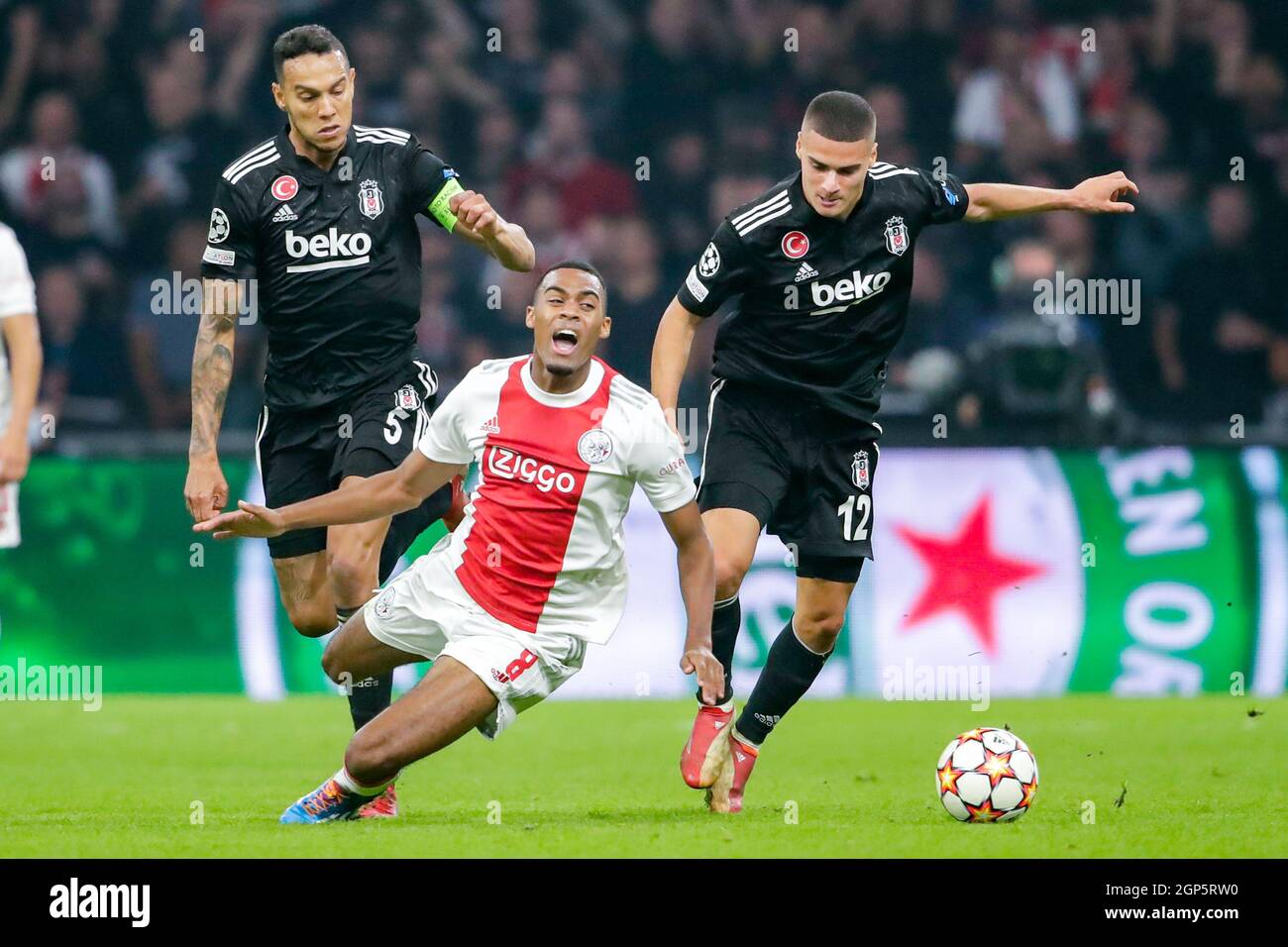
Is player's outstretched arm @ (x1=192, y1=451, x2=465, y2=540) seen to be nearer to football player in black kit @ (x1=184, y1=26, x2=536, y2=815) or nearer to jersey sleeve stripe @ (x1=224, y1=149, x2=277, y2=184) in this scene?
football player in black kit @ (x1=184, y1=26, x2=536, y2=815)

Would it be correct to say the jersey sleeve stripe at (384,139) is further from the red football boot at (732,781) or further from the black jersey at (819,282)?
the red football boot at (732,781)

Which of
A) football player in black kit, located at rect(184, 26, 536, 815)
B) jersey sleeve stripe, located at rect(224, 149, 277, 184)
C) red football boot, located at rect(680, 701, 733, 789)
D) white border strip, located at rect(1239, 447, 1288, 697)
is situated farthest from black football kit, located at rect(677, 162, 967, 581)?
white border strip, located at rect(1239, 447, 1288, 697)

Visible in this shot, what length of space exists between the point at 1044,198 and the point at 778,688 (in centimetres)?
207

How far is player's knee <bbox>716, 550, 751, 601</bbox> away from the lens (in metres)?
7.10

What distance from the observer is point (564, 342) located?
6.40 metres

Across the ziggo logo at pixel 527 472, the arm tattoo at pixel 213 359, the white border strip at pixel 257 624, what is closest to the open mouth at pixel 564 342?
the ziggo logo at pixel 527 472

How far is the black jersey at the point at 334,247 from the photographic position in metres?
7.51

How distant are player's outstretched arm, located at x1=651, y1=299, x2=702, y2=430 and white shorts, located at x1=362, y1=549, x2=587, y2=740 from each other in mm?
1063

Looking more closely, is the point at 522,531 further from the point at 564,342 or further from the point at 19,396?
the point at 19,396

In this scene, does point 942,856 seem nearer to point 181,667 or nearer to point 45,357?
point 181,667

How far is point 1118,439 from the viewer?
11.4 meters

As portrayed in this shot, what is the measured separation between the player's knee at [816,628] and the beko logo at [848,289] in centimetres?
116

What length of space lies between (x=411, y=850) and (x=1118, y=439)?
6704 millimetres

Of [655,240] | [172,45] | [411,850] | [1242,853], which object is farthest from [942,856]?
[172,45]
